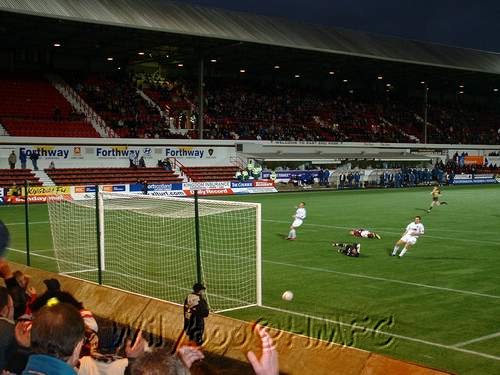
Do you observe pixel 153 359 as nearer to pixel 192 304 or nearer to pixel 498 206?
pixel 192 304

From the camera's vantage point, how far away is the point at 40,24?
39531mm

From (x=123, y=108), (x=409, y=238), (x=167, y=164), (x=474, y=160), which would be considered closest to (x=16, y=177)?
(x=167, y=164)

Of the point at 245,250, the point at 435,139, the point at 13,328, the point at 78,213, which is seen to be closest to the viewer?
the point at 13,328

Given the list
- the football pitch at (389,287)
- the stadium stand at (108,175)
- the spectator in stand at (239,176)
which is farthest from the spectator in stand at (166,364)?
the spectator in stand at (239,176)

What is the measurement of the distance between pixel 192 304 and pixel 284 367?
4.57 ft

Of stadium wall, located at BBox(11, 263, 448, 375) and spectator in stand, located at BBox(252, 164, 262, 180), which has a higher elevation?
stadium wall, located at BBox(11, 263, 448, 375)

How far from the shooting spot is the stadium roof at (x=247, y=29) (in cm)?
3850

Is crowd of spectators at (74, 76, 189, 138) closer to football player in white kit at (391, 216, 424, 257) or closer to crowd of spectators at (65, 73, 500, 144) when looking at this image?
crowd of spectators at (65, 73, 500, 144)

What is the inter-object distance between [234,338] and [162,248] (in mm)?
11442

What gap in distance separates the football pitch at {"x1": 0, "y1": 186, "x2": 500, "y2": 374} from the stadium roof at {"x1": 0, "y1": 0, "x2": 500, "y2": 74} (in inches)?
622

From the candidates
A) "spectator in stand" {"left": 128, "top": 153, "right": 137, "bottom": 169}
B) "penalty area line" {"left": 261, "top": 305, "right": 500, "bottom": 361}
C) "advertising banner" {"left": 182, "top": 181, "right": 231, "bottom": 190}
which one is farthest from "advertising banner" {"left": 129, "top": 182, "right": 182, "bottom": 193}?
"penalty area line" {"left": 261, "top": 305, "right": 500, "bottom": 361}

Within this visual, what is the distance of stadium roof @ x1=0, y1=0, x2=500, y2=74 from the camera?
3850cm

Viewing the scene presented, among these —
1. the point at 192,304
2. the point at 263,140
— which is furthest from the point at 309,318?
the point at 263,140

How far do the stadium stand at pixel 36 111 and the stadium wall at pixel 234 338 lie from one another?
34.0 m
